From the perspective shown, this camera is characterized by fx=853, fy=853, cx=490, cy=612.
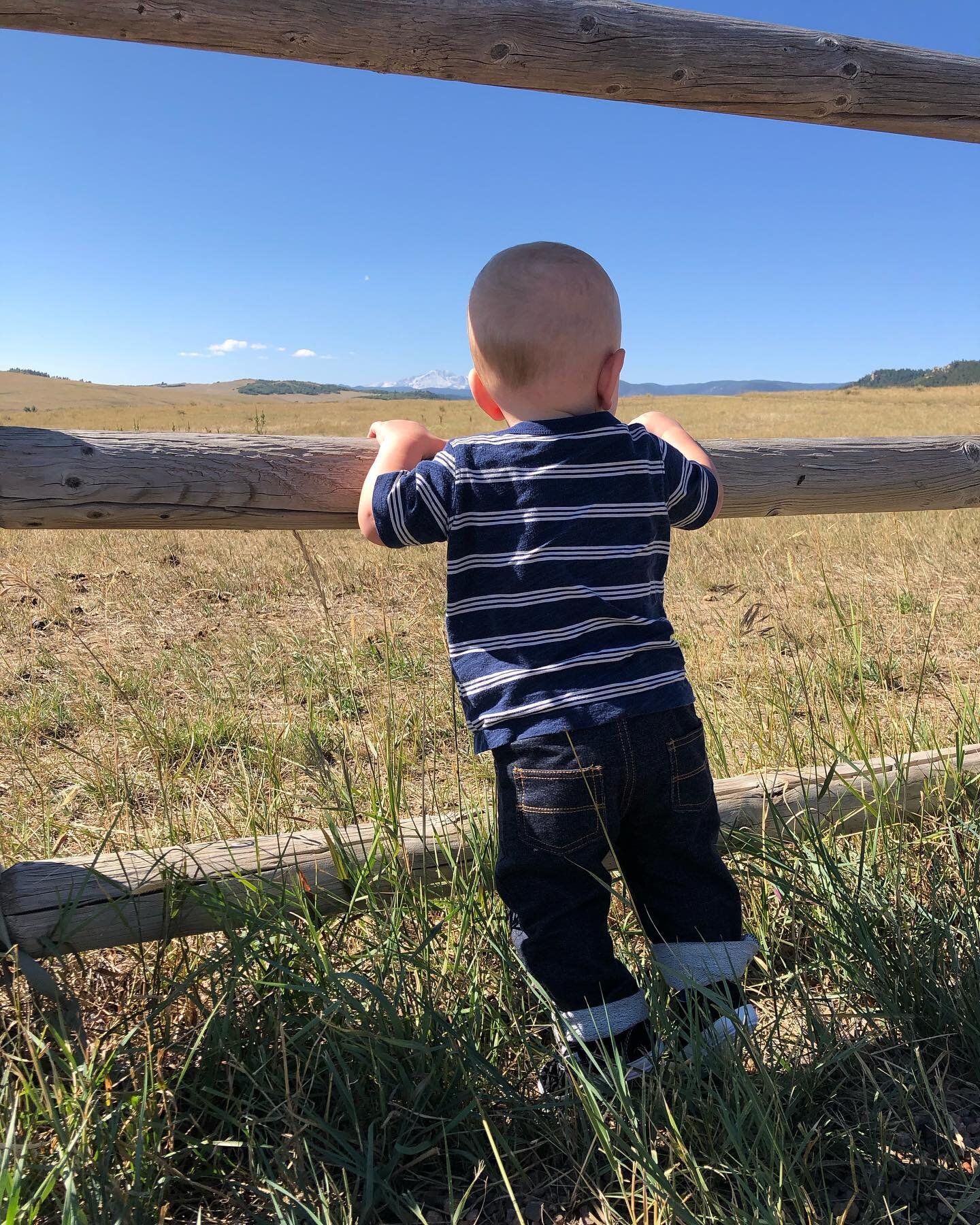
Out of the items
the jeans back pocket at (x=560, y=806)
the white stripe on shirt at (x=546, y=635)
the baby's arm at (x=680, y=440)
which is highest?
the baby's arm at (x=680, y=440)

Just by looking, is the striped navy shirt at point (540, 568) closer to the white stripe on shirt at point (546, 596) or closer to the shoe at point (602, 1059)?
the white stripe on shirt at point (546, 596)

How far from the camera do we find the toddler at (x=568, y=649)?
5.31 ft

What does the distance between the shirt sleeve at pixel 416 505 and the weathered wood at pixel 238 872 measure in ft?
2.39

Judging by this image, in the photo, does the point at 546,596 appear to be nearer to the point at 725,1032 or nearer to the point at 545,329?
the point at 545,329

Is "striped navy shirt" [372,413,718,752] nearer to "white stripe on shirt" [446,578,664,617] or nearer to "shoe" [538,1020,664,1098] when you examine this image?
"white stripe on shirt" [446,578,664,617]

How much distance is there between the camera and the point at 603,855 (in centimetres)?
169

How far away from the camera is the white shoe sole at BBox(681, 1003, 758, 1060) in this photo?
1.52m

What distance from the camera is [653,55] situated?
195cm

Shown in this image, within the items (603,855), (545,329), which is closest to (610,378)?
(545,329)

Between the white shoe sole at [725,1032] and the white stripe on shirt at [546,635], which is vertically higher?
the white stripe on shirt at [546,635]

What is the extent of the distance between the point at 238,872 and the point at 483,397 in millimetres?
1167

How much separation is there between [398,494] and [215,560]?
20.8ft

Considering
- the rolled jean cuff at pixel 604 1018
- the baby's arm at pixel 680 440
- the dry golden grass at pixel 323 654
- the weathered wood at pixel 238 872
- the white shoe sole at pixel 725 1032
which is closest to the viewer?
the white shoe sole at pixel 725 1032

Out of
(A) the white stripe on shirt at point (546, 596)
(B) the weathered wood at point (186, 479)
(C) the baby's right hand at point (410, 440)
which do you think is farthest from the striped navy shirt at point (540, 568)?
(B) the weathered wood at point (186, 479)
